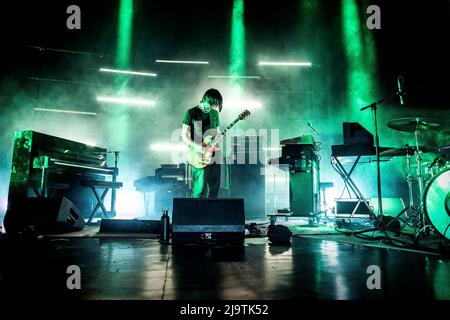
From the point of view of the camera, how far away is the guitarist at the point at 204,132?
3371mm

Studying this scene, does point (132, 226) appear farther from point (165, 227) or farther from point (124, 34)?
point (124, 34)

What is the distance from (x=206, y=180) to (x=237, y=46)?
219 inches

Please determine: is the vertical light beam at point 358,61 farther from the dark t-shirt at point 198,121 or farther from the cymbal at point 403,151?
the dark t-shirt at point 198,121

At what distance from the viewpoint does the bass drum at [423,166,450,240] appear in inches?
110

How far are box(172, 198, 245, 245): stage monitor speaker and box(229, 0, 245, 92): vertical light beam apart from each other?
18.7 ft

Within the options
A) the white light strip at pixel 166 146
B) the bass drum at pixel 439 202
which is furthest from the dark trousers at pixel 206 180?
the white light strip at pixel 166 146

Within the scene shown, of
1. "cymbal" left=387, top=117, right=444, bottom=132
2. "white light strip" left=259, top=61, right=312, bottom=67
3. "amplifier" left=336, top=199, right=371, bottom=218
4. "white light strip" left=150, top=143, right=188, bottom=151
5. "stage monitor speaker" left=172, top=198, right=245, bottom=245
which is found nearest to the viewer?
"stage monitor speaker" left=172, top=198, right=245, bottom=245

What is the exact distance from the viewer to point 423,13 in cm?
472

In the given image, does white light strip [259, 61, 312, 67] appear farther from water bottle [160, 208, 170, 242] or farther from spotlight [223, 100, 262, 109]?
water bottle [160, 208, 170, 242]

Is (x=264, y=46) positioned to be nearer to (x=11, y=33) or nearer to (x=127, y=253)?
(x=11, y=33)

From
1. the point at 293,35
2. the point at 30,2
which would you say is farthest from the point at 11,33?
the point at 293,35

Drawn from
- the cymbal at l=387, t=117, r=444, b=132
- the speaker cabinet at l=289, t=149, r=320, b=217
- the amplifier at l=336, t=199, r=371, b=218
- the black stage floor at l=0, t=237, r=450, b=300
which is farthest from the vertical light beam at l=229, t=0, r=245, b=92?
the black stage floor at l=0, t=237, r=450, b=300

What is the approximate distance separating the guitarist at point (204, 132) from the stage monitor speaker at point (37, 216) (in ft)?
5.38

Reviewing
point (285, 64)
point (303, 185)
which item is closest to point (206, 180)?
point (303, 185)
